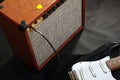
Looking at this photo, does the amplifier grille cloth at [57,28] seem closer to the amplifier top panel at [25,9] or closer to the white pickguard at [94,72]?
the amplifier top panel at [25,9]

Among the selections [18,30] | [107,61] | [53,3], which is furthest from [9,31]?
[107,61]

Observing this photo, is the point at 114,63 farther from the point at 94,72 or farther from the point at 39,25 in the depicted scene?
the point at 39,25

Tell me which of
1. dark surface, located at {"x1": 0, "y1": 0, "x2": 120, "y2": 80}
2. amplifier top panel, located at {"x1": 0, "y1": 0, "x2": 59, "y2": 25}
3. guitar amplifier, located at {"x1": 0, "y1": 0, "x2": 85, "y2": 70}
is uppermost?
amplifier top panel, located at {"x1": 0, "y1": 0, "x2": 59, "y2": 25}

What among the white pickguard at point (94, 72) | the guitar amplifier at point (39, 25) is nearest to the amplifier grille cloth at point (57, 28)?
the guitar amplifier at point (39, 25)

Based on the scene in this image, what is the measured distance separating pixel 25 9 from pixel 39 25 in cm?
9

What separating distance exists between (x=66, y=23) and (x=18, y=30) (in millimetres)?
331

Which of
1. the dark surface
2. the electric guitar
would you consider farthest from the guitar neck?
the dark surface

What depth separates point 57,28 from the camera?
131 centimetres

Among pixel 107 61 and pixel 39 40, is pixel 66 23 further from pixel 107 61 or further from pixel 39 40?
pixel 107 61

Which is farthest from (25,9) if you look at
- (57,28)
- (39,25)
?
(57,28)

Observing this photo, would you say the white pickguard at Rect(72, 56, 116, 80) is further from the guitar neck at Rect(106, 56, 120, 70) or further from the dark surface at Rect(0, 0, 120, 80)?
the dark surface at Rect(0, 0, 120, 80)

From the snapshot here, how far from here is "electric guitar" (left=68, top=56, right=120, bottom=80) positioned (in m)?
1.05

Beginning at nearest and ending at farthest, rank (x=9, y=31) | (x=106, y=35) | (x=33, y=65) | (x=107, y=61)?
(x=107, y=61) < (x=9, y=31) < (x=33, y=65) < (x=106, y=35)

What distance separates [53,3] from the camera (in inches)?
45.0
